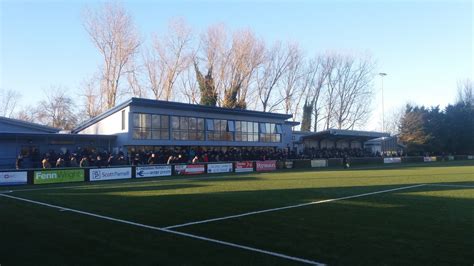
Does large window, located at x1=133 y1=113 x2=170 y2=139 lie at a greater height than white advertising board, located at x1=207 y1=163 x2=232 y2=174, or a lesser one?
greater

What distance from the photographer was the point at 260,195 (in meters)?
16.8

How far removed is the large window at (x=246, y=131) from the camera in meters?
45.7

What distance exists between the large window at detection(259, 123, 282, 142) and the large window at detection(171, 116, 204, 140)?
944 centimetres

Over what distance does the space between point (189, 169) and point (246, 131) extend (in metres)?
16.0

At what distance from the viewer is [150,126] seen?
1469 inches

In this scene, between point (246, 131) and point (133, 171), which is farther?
point (246, 131)

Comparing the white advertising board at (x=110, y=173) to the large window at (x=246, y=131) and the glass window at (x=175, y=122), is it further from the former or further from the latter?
the large window at (x=246, y=131)

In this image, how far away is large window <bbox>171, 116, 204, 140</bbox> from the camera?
130 ft

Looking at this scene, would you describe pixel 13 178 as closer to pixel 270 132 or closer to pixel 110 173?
pixel 110 173

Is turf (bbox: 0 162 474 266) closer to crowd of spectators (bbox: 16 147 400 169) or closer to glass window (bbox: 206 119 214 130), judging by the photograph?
crowd of spectators (bbox: 16 147 400 169)

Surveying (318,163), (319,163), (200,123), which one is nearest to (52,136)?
(200,123)

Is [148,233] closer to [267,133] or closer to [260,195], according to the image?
[260,195]

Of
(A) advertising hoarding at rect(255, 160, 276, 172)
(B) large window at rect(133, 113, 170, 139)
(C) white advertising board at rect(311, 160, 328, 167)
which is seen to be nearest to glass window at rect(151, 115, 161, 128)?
(B) large window at rect(133, 113, 170, 139)

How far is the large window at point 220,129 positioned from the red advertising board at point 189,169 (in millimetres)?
9937
